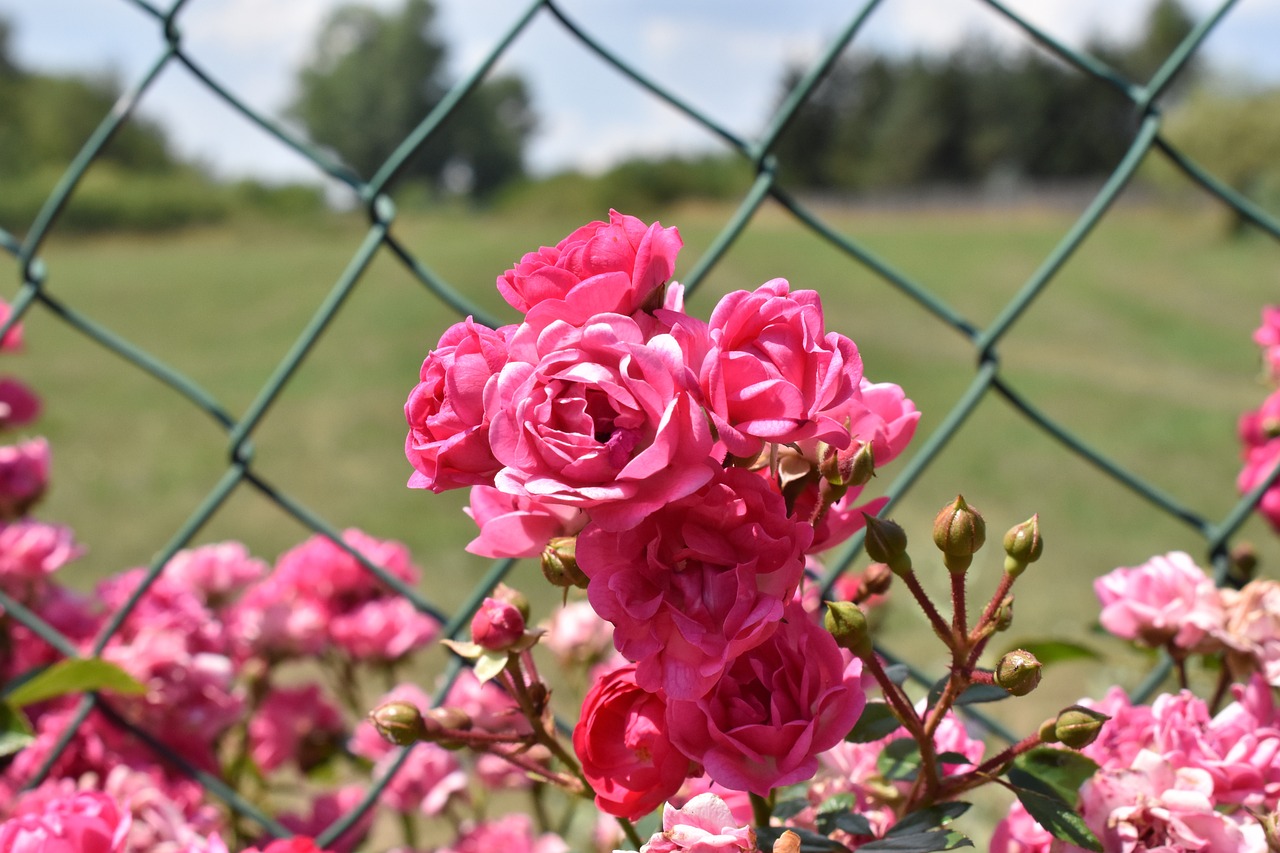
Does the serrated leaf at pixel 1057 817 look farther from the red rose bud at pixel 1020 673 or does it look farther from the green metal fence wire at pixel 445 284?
the green metal fence wire at pixel 445 284

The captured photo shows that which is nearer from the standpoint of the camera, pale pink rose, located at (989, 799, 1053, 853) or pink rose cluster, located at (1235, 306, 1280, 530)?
pale pink rose, located at (989, 799, 1053, 853)

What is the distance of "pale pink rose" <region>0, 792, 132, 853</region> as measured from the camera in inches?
13.0

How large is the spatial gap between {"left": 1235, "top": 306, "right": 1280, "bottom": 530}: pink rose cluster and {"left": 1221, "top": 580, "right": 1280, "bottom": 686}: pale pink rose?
175 millimetres

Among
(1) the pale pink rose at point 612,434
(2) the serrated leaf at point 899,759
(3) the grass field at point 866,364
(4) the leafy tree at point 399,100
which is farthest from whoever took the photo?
(4) the leafy tree at point 399,100

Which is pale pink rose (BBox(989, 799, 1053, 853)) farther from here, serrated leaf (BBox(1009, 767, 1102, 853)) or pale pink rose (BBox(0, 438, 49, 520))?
pale pink rose (BBox(0, 438, 49, 520))

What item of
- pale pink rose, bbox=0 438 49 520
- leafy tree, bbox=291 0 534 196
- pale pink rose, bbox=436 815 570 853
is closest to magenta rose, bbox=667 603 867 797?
pale pink rose, bbox=436 815 570 853

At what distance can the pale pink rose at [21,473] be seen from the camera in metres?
0.67

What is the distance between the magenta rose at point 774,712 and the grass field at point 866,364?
38 centimetres

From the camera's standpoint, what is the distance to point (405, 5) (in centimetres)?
2408

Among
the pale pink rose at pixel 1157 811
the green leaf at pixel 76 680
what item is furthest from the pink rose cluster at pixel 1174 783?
the green leaf at pixel 76 680

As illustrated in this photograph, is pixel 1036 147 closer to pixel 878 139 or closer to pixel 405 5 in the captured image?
pixel 878 139

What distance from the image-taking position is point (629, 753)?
0.27 metres

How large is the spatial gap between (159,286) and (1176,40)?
20254mm

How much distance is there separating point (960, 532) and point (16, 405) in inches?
Result: 23.3
